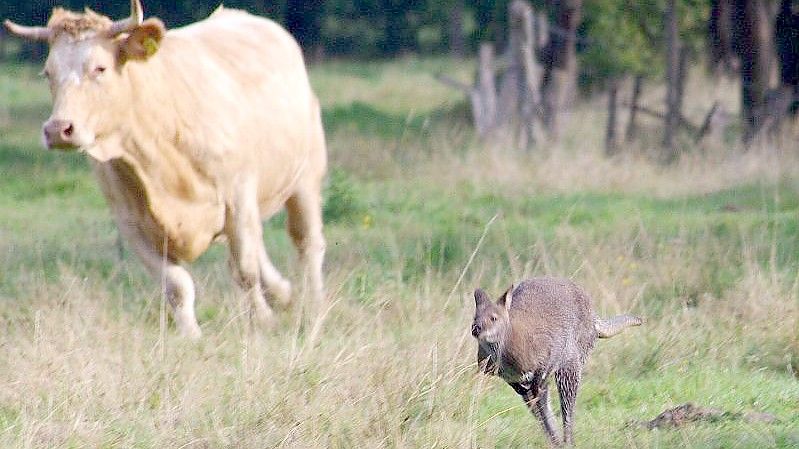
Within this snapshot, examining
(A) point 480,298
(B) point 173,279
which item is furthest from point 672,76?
(A) point 480,298

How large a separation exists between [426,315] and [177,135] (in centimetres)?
167

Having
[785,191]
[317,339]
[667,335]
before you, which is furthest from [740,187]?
[317,339]

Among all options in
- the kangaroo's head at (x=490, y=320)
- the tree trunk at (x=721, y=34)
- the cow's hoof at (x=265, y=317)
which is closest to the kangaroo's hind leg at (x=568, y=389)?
the kangaroo's head at (x=490, y=320)

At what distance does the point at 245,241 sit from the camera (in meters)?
7.91

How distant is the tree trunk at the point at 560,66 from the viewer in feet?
52.0

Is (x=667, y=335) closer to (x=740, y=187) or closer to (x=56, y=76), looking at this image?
(x=56, y=76)

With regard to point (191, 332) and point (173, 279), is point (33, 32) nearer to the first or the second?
point (173, 279)

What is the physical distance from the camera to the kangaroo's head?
4.93 meters

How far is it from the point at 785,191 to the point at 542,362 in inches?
277

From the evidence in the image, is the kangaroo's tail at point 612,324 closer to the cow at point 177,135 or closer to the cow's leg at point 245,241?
the cow at point 177,135

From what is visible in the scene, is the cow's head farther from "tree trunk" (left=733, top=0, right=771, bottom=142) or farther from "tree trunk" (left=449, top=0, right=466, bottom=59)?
"tree trunk" (left=449, top=0, right=466, bottom=59)

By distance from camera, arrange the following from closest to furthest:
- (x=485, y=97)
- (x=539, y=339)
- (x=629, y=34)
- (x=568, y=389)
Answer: (x=539, y=339)
(x=568, y=389)
(x=485, y=97)
(x=629, y=34)

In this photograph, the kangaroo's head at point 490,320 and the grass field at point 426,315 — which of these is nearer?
the kangaroo's head at point 490,320

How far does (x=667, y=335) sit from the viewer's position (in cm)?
677
